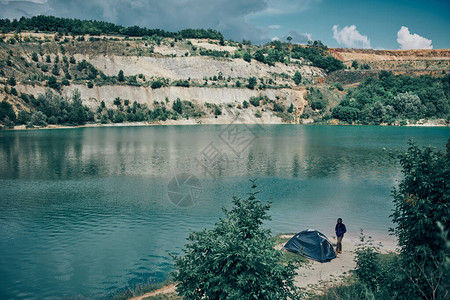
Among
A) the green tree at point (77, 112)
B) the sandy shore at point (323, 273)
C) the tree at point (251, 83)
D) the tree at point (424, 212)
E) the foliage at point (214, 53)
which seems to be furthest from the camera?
the foliage at point (214, 53)

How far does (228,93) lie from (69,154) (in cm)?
7836

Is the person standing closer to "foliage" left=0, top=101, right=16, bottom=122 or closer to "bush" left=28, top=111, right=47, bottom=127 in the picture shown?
"bush" left=28, top=111, right=47, bottom=127

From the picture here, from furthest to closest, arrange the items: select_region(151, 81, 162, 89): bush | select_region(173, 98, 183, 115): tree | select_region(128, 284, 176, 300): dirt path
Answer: select_region(151, 81, 162, 89): bush < select_region(173, 98, 183, 115): tree < select_region(128, 284, 176, 300): dirt path

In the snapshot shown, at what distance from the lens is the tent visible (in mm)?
15220

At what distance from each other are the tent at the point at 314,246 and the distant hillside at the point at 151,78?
90.3 meters

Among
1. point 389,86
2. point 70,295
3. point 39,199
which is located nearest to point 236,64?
point 389,86

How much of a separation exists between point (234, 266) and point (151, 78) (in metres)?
116

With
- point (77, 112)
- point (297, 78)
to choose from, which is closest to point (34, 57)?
point (77, 112)

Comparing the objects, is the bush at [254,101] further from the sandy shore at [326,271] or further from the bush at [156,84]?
the sandy shore at [326,271]

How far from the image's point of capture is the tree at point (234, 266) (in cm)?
770

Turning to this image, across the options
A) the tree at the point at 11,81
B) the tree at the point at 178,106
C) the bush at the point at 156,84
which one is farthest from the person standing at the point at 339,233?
the bush at the point at 156,84

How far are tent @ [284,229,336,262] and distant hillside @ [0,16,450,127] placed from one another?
90321 mm

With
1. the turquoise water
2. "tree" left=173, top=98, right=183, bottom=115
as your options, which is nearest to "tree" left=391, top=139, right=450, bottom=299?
the turquoise water

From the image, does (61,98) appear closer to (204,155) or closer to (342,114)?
(204,155)
